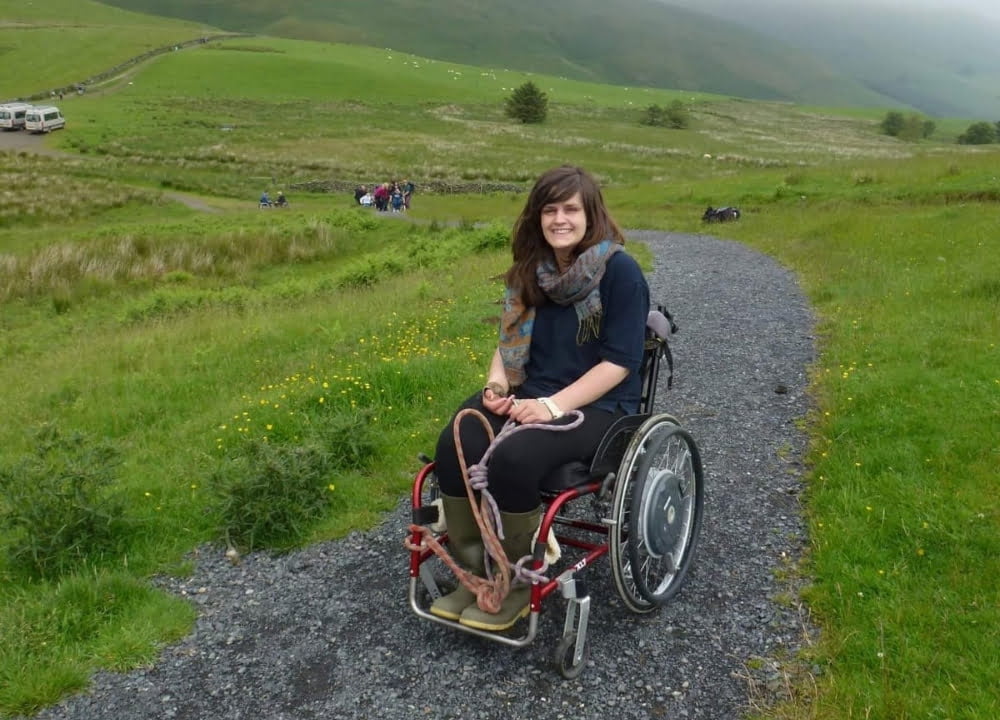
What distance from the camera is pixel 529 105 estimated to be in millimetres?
76688

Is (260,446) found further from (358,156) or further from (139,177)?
(358,156)

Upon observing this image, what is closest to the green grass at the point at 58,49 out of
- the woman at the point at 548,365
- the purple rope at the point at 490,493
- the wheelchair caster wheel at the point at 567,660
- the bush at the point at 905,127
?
the woman at the point at 548,365

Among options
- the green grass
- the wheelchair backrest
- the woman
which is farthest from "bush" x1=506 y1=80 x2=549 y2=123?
the woman

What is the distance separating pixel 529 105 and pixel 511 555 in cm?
7770

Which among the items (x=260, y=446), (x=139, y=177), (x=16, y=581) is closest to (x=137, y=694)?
(x=16, y=581)

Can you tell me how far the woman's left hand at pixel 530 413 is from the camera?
4.02 m

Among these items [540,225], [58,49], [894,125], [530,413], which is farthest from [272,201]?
[58,49]

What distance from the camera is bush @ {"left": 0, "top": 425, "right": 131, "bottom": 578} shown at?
Answer: 4891mm

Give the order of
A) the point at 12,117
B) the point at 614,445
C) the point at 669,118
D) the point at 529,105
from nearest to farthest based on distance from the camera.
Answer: the point at 614,445
the point at 12,117
the point at 529,105
the point at 669,118

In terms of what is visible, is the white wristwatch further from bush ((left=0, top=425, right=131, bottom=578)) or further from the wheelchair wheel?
bush ((left=0, top=425, right=131, bottom=578))

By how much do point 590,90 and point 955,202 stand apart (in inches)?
4605

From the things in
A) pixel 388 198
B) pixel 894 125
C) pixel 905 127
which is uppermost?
pixel 894 125

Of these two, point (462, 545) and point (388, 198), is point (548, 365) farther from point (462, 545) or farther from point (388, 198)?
point (388, 198)

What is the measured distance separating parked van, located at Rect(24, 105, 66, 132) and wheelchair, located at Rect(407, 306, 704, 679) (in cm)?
6705
